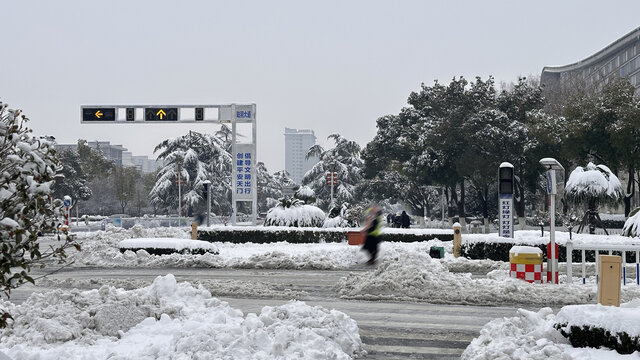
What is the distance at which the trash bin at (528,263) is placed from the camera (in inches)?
543

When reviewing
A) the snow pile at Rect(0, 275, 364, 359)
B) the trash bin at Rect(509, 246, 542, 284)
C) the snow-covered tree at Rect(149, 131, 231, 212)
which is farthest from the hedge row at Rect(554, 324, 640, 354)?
the snow-covered tree at Rect(149, 131, 231, 212)

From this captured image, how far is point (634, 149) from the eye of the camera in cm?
3553

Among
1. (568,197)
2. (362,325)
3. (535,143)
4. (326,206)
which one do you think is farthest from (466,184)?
(362,325)

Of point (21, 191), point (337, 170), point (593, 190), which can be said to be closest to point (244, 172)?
point (593, 190)

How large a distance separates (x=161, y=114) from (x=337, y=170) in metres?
41.7

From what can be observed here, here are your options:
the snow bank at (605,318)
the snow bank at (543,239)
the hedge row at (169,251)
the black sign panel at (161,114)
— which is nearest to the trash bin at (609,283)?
the snow bank at (605,318)

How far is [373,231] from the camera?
17547 mm

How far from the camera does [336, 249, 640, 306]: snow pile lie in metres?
11.9

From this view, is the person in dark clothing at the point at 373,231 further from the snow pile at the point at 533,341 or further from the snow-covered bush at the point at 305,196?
the snow-covered bush at the point at 305,196

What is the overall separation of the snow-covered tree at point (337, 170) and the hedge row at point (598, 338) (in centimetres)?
6072

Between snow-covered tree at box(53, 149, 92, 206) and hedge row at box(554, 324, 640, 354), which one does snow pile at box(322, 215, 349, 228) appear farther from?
snow-covered tree at box(53, 149, 92, 206)

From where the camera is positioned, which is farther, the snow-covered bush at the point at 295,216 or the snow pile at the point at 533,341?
the snow-covered bush at the point at 295,216

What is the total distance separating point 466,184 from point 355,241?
137 ft

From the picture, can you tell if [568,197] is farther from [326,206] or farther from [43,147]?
[326,206]
